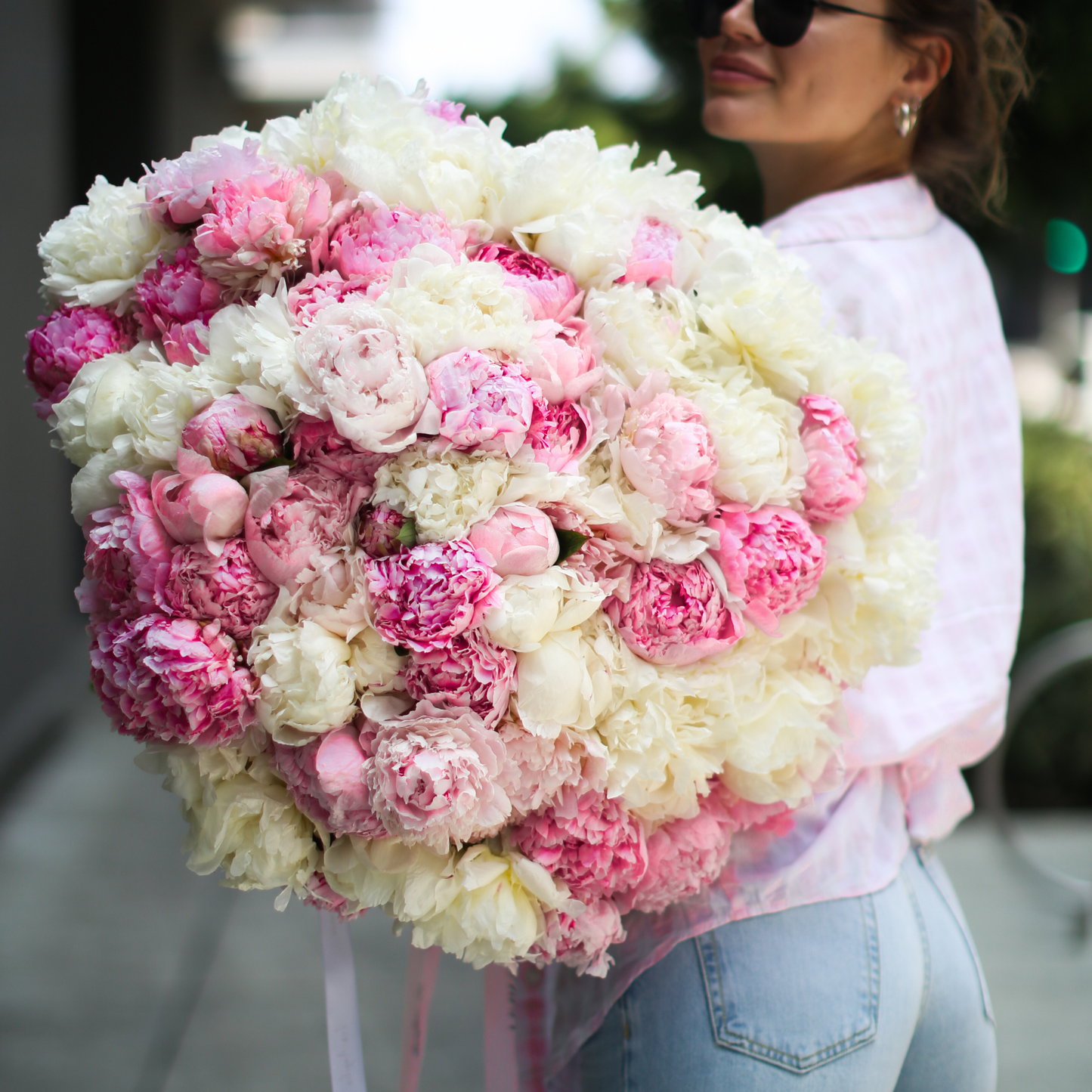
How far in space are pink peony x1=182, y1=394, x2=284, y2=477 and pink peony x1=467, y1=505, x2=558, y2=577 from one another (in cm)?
21

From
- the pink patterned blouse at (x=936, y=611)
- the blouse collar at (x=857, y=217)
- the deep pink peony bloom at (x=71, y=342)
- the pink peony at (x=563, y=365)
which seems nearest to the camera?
the pink peony at (x=563, y=365)

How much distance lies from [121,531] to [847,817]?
34.7 inches

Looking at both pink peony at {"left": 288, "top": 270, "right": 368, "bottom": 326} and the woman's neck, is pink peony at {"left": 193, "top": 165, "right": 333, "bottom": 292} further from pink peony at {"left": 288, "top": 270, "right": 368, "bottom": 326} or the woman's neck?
the woman's neck

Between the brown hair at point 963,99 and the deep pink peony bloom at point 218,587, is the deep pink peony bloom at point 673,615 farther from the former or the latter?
the brown hair at point 963,99

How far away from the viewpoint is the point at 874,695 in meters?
1.37

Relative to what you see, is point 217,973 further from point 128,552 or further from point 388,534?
point 388,534

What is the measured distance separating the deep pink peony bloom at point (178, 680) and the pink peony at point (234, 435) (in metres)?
0.15

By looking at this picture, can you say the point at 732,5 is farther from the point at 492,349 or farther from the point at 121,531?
the point at 121,531

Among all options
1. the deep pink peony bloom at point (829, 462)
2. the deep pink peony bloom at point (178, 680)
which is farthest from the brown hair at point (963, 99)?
the deep pink peony bloom at point (178, 680)

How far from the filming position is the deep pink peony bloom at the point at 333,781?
1.01 meters

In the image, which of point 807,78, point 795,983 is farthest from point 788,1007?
point 807,78

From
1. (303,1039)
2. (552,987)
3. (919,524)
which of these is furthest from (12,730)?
(919,524)

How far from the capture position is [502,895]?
109cm

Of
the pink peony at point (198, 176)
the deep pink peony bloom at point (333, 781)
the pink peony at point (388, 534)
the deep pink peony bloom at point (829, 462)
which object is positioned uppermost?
the pink peony at point (198, 176)
